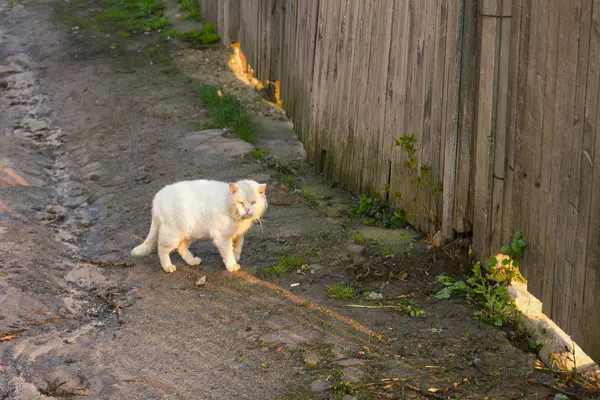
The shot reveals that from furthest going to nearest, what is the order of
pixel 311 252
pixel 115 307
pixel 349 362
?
pixel 311 252 < pixel 115 307 < pixel 349 362

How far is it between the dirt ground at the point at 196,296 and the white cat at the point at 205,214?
0.79 ft

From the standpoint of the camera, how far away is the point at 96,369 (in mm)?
5105

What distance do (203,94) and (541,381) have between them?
23.8 feet

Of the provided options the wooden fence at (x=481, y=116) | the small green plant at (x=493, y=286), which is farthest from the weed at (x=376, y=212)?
the small green plant at (x=493, y=286)

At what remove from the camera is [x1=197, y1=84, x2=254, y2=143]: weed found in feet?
32.9

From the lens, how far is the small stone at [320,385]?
4777mm

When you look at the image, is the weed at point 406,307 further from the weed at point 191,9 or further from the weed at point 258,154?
the weed at point 191,9

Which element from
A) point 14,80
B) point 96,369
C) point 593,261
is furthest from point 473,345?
point 14,80

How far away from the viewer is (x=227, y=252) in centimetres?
657

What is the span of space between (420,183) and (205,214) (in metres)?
1.74

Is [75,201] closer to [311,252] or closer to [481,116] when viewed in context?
[311,252]

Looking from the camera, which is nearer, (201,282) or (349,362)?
(349,362)

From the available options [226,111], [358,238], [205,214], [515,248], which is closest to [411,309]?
[515,248]

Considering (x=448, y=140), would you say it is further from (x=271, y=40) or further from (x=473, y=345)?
(x=271, y=40)
